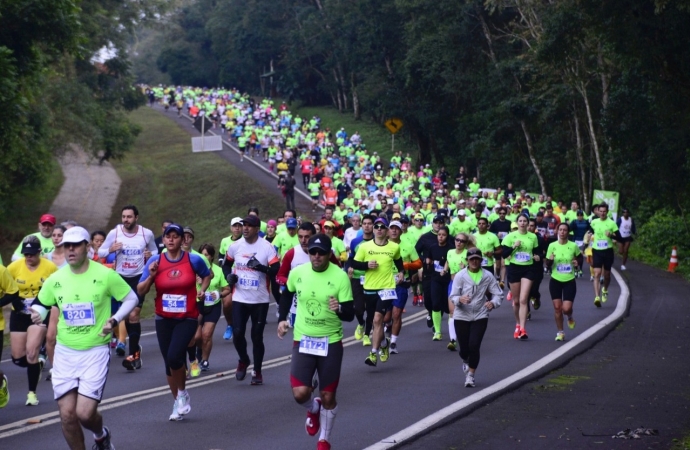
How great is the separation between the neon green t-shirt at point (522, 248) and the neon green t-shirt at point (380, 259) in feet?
13.1

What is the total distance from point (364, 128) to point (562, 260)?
6269 cm

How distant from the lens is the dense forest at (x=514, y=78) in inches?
737

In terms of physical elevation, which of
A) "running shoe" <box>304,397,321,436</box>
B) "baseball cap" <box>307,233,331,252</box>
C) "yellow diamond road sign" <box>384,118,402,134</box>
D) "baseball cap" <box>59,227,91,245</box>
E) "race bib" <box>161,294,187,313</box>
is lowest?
"running shoe" <box>304,397,321,436</box>

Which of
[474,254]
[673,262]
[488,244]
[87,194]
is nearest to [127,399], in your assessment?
[474,254]

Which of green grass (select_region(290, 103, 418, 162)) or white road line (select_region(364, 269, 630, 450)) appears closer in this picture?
white road line (select_region(364, 269, 630, 450))

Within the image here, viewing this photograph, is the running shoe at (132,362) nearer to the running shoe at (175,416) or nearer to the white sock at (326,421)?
the running shoe at (175,416)

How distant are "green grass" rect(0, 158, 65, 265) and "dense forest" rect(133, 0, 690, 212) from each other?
1155cm

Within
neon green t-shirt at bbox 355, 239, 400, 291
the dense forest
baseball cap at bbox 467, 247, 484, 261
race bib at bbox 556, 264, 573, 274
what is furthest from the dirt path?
baseball cap at bbox 467, 247, 484, 261

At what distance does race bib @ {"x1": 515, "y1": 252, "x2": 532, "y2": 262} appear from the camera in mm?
18047

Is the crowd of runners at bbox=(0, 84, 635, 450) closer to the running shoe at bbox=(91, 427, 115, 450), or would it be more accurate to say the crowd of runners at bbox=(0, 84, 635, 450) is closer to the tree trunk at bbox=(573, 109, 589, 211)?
the running shoe at bbox=(91, 427, 115, 450)

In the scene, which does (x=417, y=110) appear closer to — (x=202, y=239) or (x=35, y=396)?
(x=202, y=239)

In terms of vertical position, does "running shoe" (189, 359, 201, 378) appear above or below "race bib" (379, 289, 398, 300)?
below

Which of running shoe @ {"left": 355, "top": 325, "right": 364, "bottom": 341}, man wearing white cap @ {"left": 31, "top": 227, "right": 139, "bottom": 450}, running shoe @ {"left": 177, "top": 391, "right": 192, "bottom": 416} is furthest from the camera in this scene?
running shoe @ {"left": 355, "top": 325, "right": 364, "bottom": 341}

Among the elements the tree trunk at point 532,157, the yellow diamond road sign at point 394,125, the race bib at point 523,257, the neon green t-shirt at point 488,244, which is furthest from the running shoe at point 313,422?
the yellow diamond road sign at point 394,125
